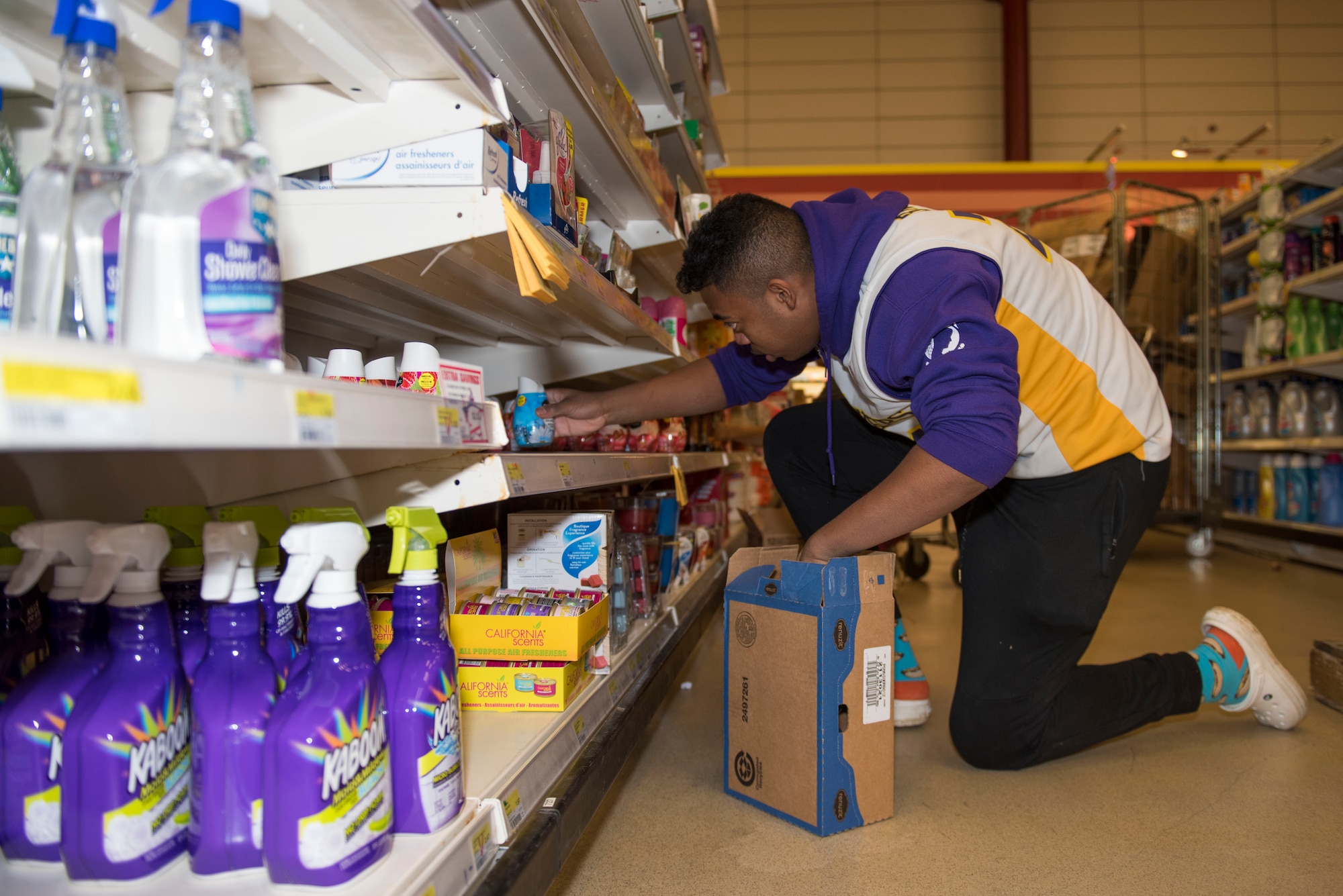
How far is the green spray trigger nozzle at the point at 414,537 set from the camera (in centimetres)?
99

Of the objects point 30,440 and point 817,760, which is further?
point 817,760

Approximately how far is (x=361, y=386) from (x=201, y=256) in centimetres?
17

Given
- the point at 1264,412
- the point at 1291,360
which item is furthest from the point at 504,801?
the point at 1264,412

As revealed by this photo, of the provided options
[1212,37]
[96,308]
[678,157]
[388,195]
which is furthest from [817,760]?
[1212,37]

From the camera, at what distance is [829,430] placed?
2.08 metres

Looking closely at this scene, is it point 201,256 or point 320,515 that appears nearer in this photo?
point 201,256

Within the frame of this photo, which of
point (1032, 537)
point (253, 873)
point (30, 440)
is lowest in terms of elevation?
point (253, 873)

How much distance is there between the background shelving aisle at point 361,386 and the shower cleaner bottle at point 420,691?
1.5 inches

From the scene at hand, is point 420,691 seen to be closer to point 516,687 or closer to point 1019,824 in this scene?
point 516,687

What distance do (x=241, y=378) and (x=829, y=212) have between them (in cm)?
147

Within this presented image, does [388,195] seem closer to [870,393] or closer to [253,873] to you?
[253,873]

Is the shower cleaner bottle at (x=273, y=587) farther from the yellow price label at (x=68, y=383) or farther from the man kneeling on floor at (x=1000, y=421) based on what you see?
the man kneeling on floor at (x=1000, y=421)

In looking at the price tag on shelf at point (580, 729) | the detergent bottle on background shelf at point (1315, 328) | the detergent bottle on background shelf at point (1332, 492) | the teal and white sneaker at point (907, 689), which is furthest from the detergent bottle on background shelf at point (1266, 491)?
the price tag on shelf at point (580, 729)

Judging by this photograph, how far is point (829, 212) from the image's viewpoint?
1.85 m
